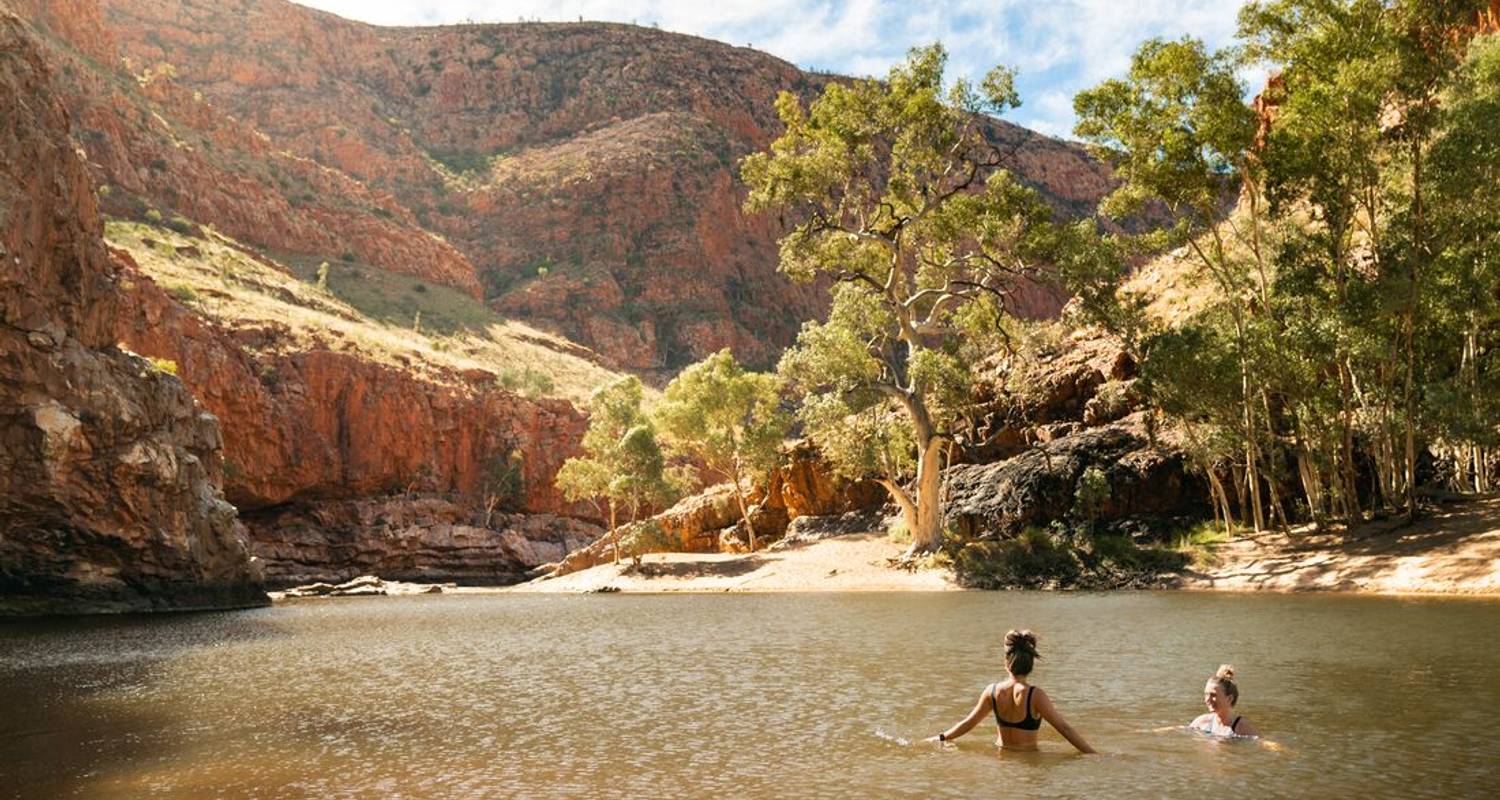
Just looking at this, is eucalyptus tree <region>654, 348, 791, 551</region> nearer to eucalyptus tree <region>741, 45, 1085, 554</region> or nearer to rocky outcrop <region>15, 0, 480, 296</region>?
eucalyptus tree <region>741, 45, 1085, 554</region>

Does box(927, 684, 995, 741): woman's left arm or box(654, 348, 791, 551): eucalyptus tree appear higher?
box(654, 348, 791, 551): eucalyptus tree

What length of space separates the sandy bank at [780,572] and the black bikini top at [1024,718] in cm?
2990

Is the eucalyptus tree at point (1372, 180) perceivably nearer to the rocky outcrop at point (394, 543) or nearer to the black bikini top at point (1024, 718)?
the black bikini top at point (1024, 718)

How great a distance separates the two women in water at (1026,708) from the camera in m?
10.5

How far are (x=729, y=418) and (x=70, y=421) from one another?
33486 millimetres

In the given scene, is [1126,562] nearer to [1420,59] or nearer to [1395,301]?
[1395,301]

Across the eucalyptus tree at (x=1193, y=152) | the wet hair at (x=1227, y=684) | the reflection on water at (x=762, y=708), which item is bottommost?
the reflection on water at (x=762, y=708)

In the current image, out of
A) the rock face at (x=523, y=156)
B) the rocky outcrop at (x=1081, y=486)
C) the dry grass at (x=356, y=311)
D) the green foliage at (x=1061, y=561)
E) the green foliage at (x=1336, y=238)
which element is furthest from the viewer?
the rock face at (x=523, y=156)

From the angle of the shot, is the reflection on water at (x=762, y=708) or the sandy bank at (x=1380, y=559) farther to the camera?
the sandy bank at (x=1380, y=559)

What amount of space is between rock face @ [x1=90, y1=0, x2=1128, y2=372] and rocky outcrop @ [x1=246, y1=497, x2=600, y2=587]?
39.6 meters

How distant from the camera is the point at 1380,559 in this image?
102 feet

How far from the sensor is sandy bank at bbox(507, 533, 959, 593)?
4350 centimetres

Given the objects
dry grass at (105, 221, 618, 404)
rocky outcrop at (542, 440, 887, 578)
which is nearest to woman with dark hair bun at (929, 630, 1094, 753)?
rocky outcrop at (542, 440, 887, 578)

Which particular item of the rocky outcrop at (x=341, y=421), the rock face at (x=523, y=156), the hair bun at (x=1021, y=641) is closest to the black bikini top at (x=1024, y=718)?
the hair bun at (x=1021, y=641)
